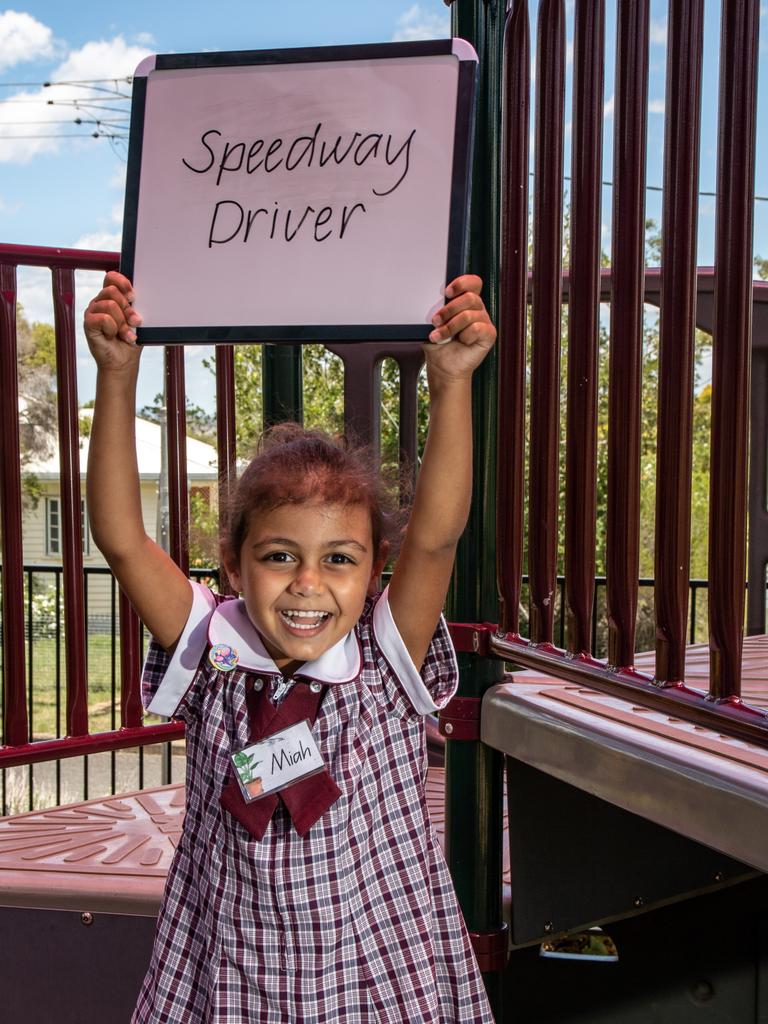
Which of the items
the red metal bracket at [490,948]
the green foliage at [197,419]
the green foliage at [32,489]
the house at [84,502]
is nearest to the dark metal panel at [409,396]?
the red metal bracket at [490,948]

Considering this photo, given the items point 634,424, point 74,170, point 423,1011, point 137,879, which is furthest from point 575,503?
point 74,170

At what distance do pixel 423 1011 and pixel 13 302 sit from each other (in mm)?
1624

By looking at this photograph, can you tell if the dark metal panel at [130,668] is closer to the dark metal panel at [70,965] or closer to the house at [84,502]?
the dark metal panel at [70,965]

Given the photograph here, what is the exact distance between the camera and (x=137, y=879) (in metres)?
2.05

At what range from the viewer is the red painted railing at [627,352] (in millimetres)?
1263

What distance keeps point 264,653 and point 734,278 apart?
0.79 meters

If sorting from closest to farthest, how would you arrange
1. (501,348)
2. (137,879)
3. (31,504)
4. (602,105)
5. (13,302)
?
(602,105) → (501,348) → (137,879) → (13,302) → (31,504)

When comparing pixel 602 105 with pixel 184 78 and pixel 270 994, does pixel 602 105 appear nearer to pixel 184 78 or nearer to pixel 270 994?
pixel 184 78

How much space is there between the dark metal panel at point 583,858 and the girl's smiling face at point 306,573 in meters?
0.55

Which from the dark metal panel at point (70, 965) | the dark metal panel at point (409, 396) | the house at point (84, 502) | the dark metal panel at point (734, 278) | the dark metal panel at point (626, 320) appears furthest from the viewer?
the house at point (84, 502)

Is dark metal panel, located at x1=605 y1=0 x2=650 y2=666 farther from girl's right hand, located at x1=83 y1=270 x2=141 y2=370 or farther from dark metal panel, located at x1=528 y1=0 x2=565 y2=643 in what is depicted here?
girl's right hand, located at x1=83 y1=270 x2=141 y2=370

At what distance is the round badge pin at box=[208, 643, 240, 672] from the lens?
58.4 inches

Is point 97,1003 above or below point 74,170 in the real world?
below

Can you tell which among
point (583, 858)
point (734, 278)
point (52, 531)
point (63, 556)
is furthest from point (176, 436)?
point (52, 531)
